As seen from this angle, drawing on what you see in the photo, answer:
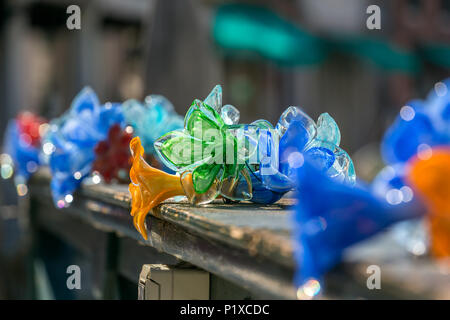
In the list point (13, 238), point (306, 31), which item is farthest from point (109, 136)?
point (306, 31)

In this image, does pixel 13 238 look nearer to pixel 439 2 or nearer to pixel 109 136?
pixel 109 136

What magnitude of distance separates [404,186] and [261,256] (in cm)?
23

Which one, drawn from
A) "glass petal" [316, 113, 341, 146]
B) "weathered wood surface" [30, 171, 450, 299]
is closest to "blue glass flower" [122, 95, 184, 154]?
"weathered wood surface" [30, 171, 450, 299]

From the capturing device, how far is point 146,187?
122 centimetres

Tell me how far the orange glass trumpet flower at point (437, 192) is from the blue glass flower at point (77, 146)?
1.47 meters

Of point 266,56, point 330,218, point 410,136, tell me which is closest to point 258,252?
point 330,218

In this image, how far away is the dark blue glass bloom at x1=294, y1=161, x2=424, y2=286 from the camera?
0.66 m

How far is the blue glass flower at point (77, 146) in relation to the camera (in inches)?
78.6

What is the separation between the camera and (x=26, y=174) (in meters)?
3.01

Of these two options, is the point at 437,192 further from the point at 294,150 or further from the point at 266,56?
the point at 266,56

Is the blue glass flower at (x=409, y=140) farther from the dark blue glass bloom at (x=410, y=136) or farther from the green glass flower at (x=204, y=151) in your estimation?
the green glass flower at (x=204, y=151)

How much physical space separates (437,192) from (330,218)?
126mm

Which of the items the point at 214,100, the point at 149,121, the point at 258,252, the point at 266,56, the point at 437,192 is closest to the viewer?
the point at 437,192

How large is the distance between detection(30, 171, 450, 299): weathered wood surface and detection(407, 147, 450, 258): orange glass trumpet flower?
28 millimetres
